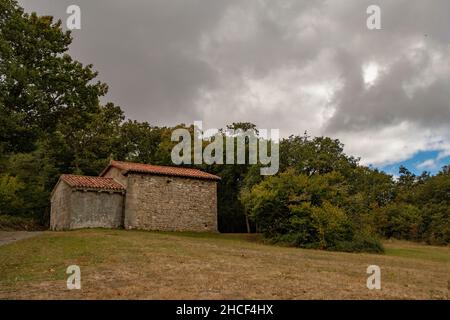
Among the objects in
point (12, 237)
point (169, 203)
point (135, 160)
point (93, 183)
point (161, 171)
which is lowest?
point (12, 237)

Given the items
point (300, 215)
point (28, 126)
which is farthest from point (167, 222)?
point (28, 126)

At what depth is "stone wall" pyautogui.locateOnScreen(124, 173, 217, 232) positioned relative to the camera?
95.0 feet


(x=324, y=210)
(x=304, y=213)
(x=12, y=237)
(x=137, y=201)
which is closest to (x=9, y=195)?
(x=12, y=237)

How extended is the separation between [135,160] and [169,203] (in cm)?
1796

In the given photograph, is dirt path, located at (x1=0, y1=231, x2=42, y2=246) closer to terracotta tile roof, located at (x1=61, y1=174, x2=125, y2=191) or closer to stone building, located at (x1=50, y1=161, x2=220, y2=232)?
stone building, located at (x1=50, y1=161, x2=220, y2=232)

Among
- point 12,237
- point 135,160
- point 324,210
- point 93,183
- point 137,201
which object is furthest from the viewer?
point 135,160

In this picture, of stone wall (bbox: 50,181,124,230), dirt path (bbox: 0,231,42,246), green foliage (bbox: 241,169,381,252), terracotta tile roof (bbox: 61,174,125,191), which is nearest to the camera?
dirt path (bbox: 0,231,42,246)

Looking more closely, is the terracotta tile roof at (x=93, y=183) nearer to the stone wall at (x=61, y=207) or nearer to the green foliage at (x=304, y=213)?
the stone wall at (x=61, y=207)

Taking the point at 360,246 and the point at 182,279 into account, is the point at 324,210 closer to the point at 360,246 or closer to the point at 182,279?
the point at 360,246

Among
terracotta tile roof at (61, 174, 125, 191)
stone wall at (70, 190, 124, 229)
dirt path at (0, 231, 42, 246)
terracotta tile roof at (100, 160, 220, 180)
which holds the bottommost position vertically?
dirt path at (0, 231, 42, 246)

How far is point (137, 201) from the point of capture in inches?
1137

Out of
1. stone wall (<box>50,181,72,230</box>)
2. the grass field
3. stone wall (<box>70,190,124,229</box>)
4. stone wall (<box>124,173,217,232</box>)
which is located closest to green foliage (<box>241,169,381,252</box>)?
stone wall (<box>124,173,217,232</box>)
